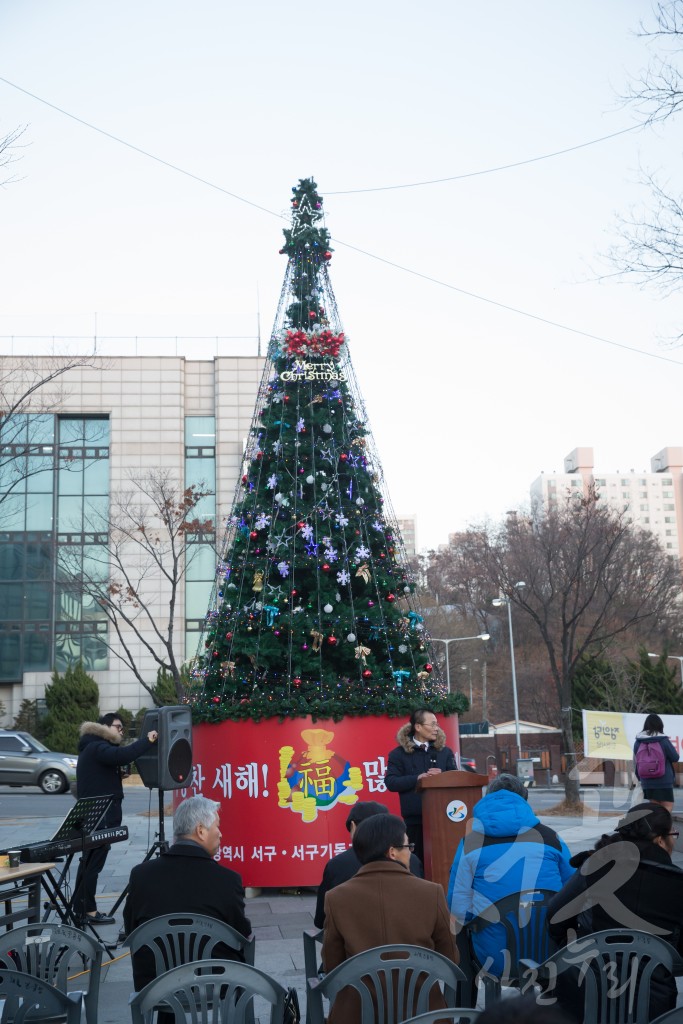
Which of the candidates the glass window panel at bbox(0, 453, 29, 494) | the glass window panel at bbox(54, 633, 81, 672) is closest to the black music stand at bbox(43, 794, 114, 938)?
the glass window panel at bbox(0, 453, 29, 494)

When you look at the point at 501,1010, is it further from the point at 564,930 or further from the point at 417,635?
the point at 417,635

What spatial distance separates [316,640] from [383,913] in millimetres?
7575

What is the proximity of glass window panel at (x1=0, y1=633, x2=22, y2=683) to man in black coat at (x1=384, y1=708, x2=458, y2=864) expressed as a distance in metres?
42.2

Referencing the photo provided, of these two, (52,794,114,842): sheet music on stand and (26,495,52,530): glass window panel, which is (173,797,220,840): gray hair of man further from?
(26,495,52,530): glass window panel

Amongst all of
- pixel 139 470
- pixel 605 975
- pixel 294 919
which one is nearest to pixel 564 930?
pixel 605 975

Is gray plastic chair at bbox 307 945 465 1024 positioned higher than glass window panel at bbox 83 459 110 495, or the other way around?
glass window panel at bbox 83 459 110 495

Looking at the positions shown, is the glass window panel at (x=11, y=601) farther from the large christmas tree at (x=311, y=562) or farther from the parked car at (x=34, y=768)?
the large christmas tree at (x=311, y=562)

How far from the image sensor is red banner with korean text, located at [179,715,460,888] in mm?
11055

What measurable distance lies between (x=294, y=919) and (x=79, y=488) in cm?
4081

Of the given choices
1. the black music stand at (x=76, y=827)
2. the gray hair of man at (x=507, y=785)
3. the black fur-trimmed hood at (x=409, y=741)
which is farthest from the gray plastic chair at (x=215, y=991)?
the black fur-trimmed hood at (x=409, y=741)

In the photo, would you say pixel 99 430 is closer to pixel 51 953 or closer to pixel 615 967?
pixel 51 953

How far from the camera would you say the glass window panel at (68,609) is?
1889 inches

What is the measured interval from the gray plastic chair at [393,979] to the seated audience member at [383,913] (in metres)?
0.38

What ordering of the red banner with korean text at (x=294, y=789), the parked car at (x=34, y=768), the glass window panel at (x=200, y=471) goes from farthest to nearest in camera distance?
the glass window panel at (x=200, y=471) < the parked car at (x=34, y=768) < the red banner with korean text at (x=294, y=789)
